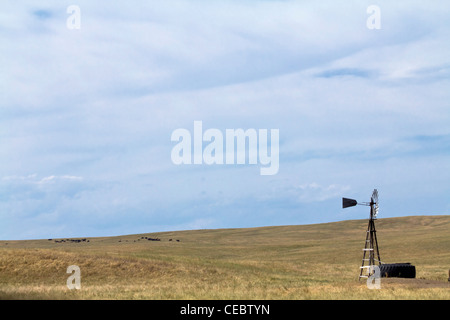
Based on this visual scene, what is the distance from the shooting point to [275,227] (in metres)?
150

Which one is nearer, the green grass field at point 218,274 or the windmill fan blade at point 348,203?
the green grass field at point 218,274

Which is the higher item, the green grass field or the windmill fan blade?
the windmill fan blade

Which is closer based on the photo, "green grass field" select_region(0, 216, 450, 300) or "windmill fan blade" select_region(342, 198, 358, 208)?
"green grass field" select_region(0, 216, 450, 300)

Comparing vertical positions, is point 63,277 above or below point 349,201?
below

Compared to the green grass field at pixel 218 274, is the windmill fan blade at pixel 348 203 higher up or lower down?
higher up

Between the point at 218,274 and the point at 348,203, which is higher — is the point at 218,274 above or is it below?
below

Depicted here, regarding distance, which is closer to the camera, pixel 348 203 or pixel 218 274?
pixel 348 203

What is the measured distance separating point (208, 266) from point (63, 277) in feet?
37.3
